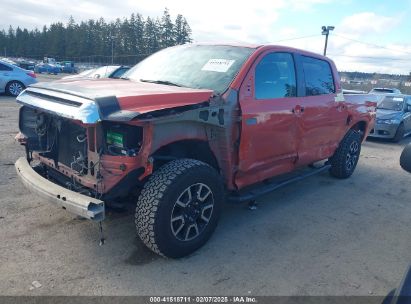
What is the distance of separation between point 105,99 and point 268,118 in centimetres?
190

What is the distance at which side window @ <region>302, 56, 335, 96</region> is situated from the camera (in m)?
4.88

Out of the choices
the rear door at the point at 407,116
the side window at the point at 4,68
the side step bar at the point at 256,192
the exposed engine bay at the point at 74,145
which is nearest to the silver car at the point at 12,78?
the side window at the point at 4,68

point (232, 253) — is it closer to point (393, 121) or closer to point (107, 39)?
point (393, 121)

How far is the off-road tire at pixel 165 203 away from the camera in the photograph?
309cm

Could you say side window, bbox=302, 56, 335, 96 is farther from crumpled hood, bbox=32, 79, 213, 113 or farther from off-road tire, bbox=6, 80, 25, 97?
off-road tire, bbox=6, 80, 25, 97

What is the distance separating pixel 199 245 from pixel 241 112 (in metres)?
1.41

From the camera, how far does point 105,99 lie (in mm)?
2916

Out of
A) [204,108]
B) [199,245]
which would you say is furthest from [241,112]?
[199,245]

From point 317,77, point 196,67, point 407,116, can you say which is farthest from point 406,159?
point 407,116

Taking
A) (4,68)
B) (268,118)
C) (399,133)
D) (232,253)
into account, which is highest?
(4,68)

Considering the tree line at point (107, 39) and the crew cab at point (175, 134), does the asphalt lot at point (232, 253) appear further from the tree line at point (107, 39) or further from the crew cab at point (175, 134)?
the tree line at point (107, 39)

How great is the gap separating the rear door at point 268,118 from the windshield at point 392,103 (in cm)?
889

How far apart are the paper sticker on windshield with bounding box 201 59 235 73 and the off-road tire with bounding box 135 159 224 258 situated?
1184mm

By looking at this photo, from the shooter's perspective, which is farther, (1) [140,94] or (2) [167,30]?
(2) [167,30]
